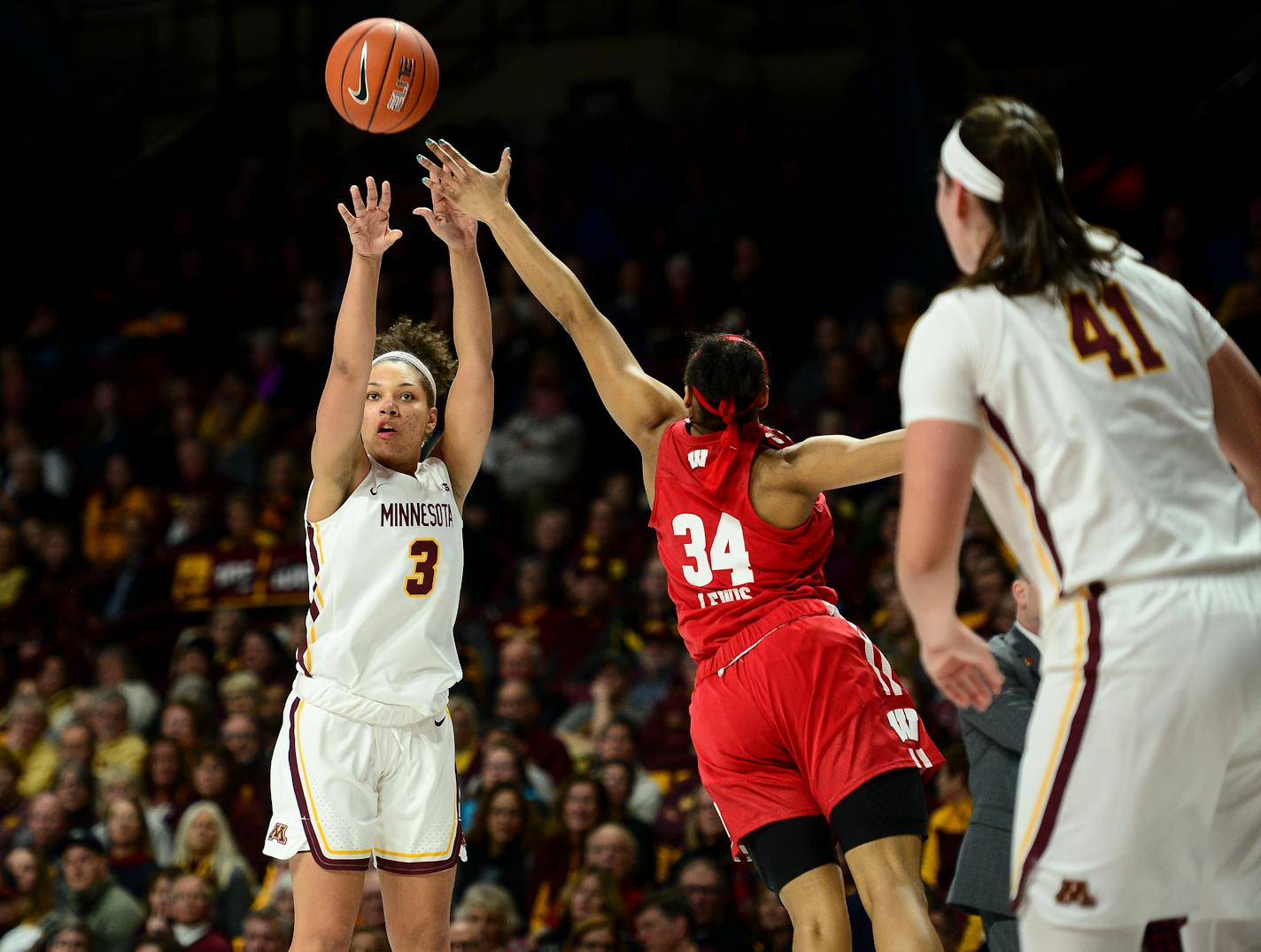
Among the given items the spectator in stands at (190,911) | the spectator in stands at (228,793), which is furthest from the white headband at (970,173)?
the spectator in stands at (228,793)

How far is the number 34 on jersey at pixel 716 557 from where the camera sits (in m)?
4.31

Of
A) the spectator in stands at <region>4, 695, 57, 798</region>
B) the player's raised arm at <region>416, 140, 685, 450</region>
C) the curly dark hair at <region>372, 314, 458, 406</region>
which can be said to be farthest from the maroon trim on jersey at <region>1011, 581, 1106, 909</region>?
the spectator in stands at <region>4, 695, 57, 798</region>

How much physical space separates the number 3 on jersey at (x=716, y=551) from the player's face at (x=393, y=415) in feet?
3.17

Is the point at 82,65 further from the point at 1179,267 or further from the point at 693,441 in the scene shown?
the point at 693,441

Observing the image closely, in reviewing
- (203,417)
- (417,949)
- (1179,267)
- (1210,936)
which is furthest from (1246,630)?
(203,417)

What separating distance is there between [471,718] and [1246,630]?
637cm

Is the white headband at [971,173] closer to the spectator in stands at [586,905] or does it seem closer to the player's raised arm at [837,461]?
the player's raised arm at [837,461]

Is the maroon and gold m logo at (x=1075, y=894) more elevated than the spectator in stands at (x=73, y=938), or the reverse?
the maroon and gold m logo at (x=1075, y=894)

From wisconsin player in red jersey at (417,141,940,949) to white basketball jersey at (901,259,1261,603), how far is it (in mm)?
1209

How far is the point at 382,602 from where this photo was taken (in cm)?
454

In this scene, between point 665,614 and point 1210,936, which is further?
point 665,614

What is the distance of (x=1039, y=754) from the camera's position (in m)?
2.76

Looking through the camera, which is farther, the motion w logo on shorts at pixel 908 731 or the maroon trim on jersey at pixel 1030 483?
the motion w logo on shorts at pixel 908 731

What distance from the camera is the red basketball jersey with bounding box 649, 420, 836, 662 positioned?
169 inches
